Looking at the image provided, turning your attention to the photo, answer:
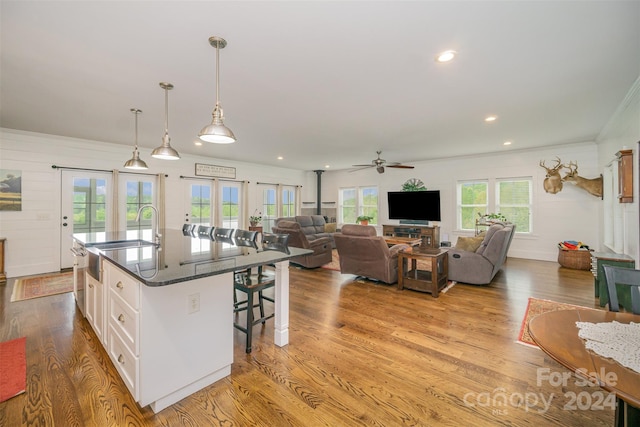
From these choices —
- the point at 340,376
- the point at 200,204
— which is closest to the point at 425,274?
the point at 340,376

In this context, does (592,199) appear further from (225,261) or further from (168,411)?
(168,411)

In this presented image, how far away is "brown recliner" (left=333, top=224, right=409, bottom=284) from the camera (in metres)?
4.21

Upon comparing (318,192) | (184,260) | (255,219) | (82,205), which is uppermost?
(318,192)

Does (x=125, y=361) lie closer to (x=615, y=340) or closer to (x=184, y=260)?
(x=184, y=260)

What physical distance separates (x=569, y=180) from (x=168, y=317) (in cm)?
732

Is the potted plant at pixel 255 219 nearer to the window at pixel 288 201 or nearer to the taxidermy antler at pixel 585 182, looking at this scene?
the window at pixel 288 201

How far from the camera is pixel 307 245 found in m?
5.41

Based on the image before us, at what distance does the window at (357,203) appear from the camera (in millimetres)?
9125

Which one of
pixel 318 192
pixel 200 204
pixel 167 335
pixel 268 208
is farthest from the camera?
pixel 318 192

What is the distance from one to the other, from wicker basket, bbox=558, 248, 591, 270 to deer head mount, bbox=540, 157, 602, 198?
3.75ft

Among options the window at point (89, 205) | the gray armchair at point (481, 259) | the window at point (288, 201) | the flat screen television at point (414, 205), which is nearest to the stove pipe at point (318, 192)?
the window at point (288, 201)

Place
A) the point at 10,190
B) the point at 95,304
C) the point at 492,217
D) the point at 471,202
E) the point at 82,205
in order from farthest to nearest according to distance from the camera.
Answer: the point at 471,202 → the point at 492,217 → the point at 82,205 → the point at 10,190 → the point at 95,304

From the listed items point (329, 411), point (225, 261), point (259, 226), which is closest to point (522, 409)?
point (329, 411)

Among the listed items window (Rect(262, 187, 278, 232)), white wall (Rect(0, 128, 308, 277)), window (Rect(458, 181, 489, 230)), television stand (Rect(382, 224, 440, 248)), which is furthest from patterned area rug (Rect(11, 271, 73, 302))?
window (Rect(458, 181, 489, 230))
